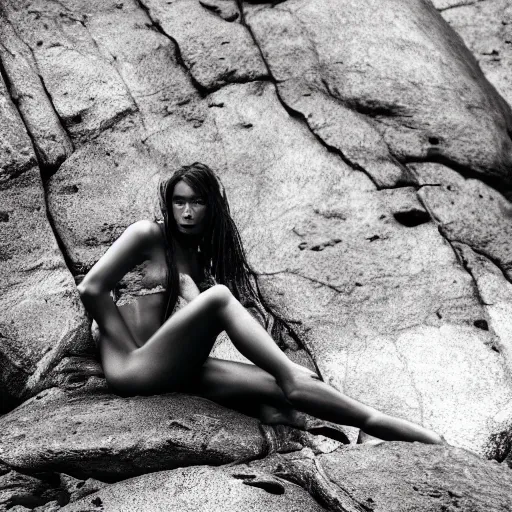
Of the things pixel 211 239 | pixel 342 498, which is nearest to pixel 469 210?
pixel 211 239

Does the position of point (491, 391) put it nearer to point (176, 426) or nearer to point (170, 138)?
point (176, 426)

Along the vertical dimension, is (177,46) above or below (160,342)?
above

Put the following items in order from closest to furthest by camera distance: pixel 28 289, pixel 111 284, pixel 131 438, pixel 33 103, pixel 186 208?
pixel 131 438, pixel 111 284, pixel 186 208, pixel 28 289, pixel 33 103

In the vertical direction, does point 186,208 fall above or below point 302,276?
above

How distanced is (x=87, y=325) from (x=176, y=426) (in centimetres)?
102

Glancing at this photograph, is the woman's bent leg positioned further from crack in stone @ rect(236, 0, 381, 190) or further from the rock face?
crack in stone @ rect(236, 0, 381, 190)

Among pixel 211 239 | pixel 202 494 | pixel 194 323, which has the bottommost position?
pixel 202 494

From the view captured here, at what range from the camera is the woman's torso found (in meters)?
4.39

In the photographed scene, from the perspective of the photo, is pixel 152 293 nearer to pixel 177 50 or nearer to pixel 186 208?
pixel 186 208

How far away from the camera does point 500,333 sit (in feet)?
15.9

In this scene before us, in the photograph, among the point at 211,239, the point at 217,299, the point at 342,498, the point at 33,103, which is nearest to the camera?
the point at 342,498

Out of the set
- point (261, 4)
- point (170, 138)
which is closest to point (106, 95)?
point (170, 138)

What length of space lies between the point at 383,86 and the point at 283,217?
41.5 inches

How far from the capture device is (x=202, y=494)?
3637 millimetres
